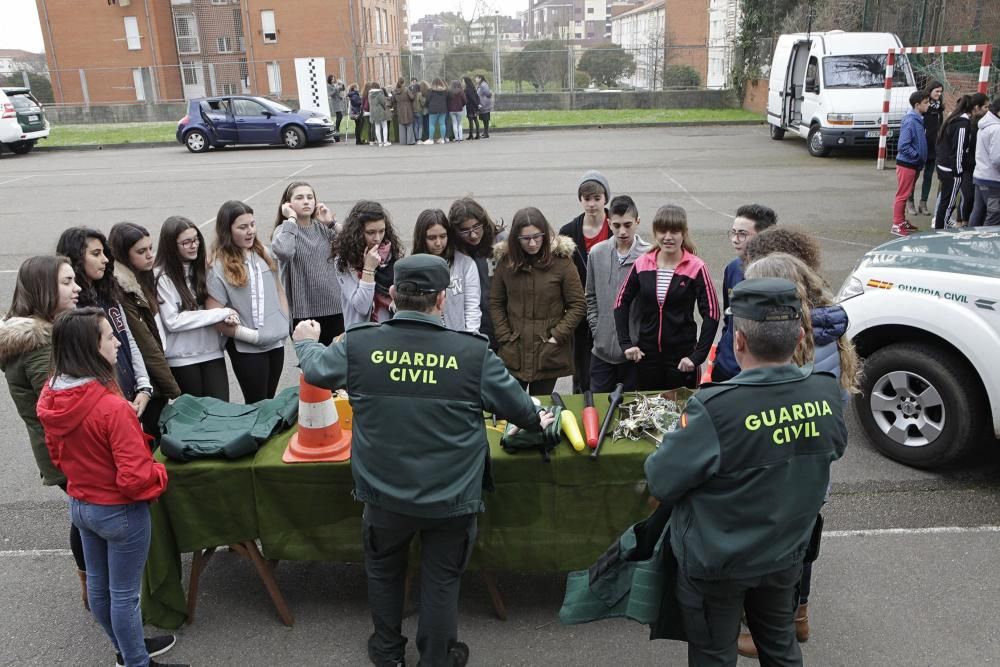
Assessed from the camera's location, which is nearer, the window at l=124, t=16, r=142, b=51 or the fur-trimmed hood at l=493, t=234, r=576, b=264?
the fur-trimmed hood at l=493, t=234, r=576, b=264

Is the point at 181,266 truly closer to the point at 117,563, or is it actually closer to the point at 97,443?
the point at 97,443

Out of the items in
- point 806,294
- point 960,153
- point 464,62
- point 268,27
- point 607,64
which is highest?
point 268,27

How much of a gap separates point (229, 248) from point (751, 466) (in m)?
3.51

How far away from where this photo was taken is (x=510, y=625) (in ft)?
12.6

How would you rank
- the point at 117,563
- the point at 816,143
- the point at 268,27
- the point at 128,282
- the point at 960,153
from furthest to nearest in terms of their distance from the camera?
1. the point at 268,27
2. the point at 816,143
3. the point at 960,153
4. the point at 128,282
5. the point at 117,563

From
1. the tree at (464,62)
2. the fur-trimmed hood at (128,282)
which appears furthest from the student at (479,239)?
the tree at (464,62)

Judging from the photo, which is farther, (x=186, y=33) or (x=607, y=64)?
(x=186, y=33)

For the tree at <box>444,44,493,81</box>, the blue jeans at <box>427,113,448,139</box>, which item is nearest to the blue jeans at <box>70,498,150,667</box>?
the blue jeans at <box>427,113,448,139</box>

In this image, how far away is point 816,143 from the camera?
1870cm

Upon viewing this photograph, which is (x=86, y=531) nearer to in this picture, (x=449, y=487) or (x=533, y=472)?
(x=449, y=487)

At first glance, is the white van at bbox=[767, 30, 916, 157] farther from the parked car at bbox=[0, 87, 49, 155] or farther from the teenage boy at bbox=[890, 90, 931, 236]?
the parked car at bbox=[0, 87, 49, 155]

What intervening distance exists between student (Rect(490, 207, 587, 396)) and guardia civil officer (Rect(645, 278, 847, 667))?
2303 mm

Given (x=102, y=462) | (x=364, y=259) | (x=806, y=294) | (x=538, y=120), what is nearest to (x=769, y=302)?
(x=806, y=294)

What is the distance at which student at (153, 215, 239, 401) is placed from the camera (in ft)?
15.1
